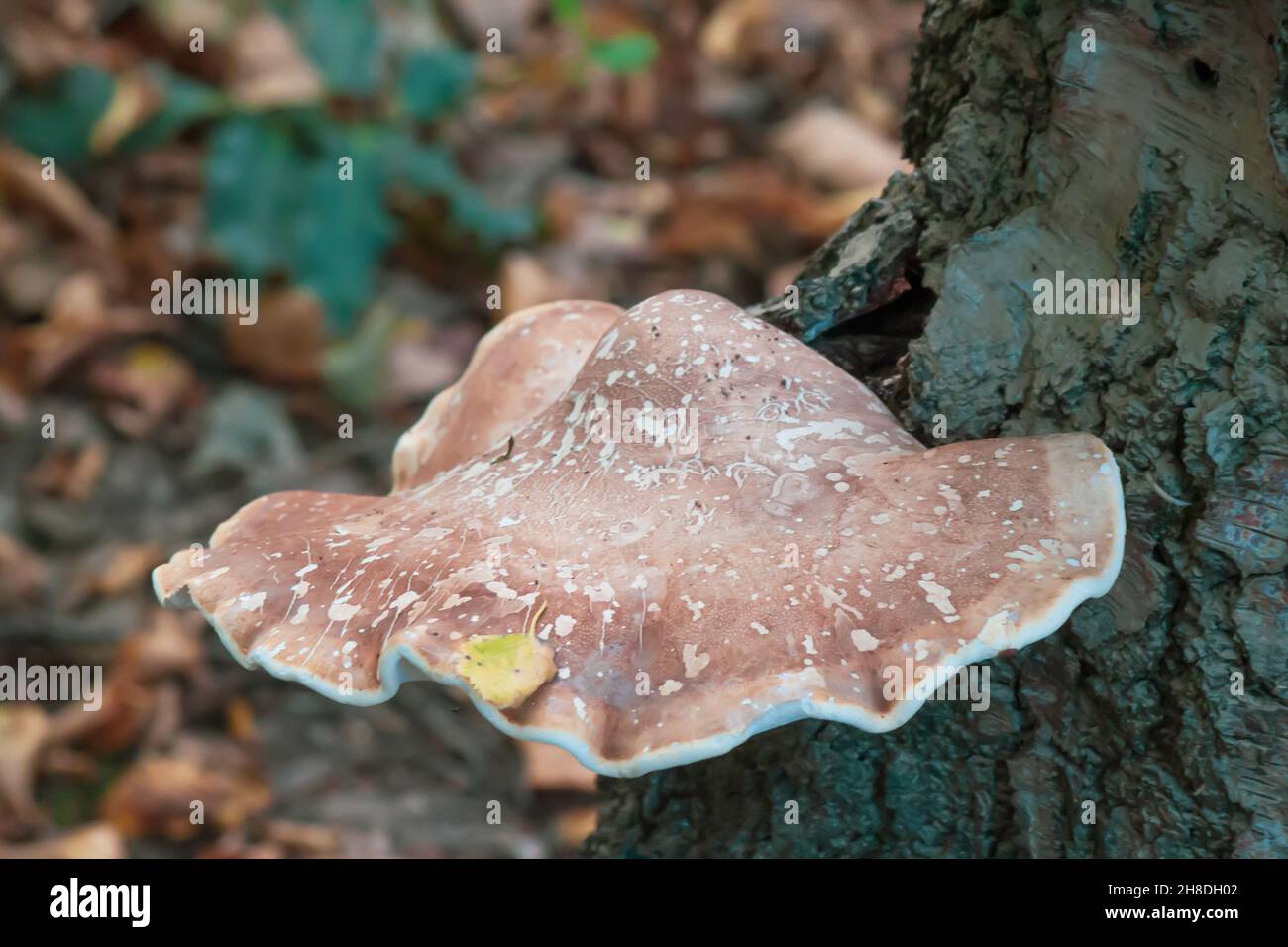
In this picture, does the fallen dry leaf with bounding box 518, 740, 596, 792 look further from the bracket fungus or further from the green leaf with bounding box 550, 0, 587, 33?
the green leaf with bounding box 550, 0, 587, 33

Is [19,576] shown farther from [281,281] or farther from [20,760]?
[281,281]

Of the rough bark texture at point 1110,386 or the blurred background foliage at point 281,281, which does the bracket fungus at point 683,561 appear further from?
the blurred background foliage at point 281,281

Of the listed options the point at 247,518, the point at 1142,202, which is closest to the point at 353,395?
the point at 247,518

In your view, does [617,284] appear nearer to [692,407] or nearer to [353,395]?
[353,395]

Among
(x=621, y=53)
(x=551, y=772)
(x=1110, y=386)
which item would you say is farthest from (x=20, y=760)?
(x=621, y=53)

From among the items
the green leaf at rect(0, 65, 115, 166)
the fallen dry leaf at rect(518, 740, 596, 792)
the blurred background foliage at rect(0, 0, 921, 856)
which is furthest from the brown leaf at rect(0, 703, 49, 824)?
the green leaf at rect(0, 65, 115, 166)

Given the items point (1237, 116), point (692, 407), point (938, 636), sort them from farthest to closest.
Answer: point (692, 407) → point (1237, 116) → point (938, 636)
